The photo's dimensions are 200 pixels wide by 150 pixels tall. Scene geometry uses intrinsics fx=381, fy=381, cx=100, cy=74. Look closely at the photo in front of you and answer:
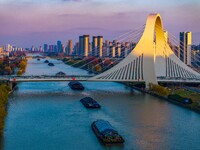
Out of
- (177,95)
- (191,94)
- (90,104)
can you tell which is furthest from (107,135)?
(191,94)

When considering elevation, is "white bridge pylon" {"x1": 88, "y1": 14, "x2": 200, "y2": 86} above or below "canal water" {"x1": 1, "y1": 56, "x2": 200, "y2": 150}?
above

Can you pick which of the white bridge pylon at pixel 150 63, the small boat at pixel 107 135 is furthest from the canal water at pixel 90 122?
the white bridge pylon at pixel 150 63

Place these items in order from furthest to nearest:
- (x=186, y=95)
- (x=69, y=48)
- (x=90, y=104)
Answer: (x=69, y=48), (x=186, y=95), (x=90, y=104)

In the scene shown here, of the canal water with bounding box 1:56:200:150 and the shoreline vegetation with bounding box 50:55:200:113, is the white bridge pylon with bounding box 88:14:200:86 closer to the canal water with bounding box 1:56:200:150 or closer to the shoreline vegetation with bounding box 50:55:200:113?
the shoreline vegetation with bounding box 50:55:200:113

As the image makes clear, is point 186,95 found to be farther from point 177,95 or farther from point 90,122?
point 90,122

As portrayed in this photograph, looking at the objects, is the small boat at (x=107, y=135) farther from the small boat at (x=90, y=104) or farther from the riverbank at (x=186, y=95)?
the riverbank at (x=186, y=95)

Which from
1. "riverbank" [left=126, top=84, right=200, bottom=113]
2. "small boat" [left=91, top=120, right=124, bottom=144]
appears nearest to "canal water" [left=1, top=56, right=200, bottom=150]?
"small boat" [left=91, top=120, right=124, bottom=144]

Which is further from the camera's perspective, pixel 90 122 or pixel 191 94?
pixel 191 94
